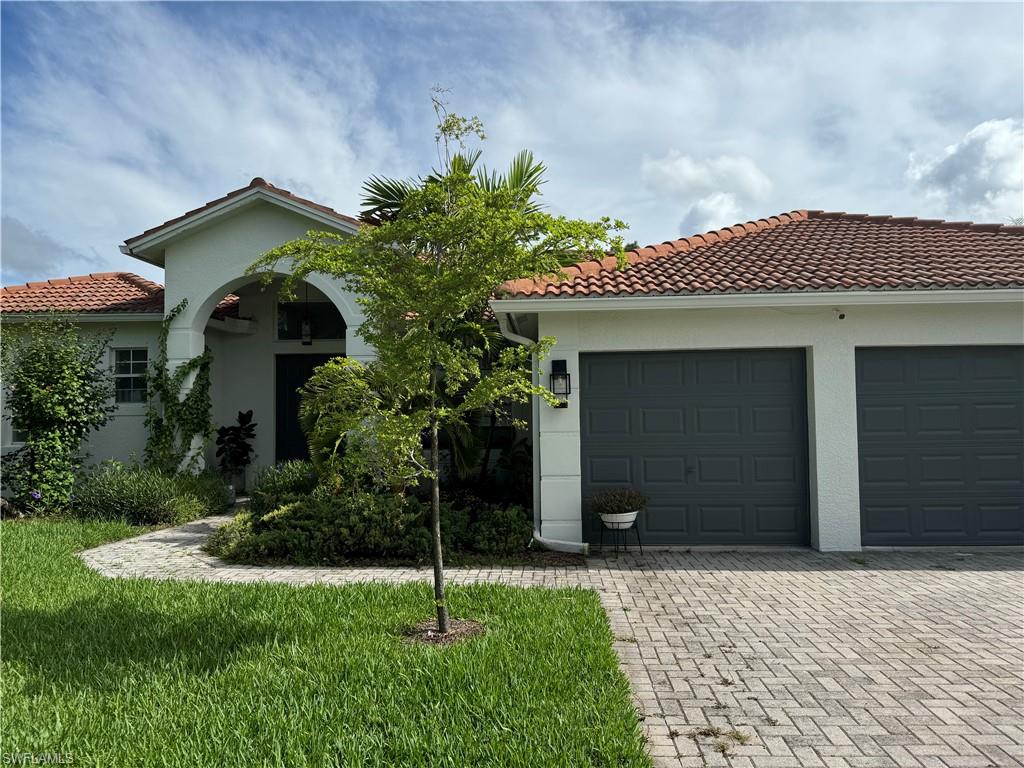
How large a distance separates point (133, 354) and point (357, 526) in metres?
7.59

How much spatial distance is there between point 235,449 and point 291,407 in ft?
4.71

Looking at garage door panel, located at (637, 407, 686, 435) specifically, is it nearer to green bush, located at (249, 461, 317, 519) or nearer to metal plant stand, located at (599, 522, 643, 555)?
metal plant stand, located at (599, 522, 643, 555)

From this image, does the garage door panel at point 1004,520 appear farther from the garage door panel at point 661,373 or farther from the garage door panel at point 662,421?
the garage door panel at point 661,373

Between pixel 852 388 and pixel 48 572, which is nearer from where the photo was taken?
pixel 48 572

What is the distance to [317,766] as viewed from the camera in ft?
9.53

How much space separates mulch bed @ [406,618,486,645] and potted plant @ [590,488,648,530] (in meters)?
3.02

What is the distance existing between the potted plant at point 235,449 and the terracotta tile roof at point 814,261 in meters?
7.57

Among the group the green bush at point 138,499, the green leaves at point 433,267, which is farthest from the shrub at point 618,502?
the green bush at point 138,499

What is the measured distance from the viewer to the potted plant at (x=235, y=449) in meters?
12.3

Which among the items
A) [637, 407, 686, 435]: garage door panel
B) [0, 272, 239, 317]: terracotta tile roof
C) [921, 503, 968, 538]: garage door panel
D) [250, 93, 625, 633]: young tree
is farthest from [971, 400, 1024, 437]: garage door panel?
[0, 272, 239, 317]: terracotta tile roof

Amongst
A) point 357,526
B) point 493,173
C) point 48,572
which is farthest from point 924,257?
point 48,572

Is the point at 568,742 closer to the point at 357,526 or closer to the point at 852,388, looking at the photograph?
the point at 357,526

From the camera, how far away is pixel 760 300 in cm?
771

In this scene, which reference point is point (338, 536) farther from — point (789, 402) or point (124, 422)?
point (124, 422)
